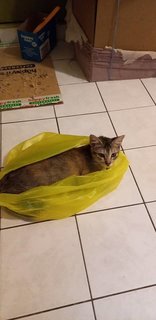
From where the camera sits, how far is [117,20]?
4.88ft

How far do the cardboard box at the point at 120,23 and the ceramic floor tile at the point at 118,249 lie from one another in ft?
3.23

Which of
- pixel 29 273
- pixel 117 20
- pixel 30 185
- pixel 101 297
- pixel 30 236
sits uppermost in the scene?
pixel 117 20

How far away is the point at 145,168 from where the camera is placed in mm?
1338

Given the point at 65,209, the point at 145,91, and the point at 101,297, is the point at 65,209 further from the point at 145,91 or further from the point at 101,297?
the point at 145,91

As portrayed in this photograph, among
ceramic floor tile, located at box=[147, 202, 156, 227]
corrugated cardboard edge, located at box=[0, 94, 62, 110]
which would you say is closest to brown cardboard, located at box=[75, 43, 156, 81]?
corrugated cardboard edge, located at box=[0, 94, 62, 110]

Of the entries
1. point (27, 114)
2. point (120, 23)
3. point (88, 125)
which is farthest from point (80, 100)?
point (120, 23)

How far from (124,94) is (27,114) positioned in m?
0.62

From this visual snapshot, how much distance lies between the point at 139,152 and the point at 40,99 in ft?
2.26

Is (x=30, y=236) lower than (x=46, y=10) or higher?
lower

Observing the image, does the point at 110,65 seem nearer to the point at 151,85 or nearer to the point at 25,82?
the point at 151,85

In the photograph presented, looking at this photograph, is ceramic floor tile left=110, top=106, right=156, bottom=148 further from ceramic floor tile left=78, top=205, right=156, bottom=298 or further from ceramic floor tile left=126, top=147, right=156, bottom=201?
ceramic floor tile left=78, top=205, right=156, bottom=298

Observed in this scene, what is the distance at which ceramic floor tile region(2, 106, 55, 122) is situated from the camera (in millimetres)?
1550

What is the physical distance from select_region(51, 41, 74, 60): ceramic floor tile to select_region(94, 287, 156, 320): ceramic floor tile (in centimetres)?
162

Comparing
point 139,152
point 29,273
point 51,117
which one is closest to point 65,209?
point 29,273
